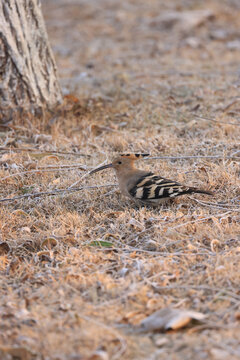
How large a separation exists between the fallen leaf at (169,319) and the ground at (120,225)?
0.12ft

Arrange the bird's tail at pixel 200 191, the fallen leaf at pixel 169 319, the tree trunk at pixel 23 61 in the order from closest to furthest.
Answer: the fallen leaf at pixel 169 319
the bird's tail at pixel 200 191
the tree trunk at pixel 23 61

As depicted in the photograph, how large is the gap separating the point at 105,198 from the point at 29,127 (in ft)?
5.90

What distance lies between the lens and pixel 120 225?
353cm

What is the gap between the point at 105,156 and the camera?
490 centimetres

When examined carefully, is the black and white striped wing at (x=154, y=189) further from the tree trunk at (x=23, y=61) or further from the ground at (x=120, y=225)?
the tree trunk at (x=23, y=61)

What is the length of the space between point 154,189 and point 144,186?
0.36ft

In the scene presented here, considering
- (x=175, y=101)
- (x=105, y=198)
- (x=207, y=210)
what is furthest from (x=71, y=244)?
(x=175, y=101)

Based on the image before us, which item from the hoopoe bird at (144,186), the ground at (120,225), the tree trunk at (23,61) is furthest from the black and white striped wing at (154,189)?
the tree trunk at (23,61)

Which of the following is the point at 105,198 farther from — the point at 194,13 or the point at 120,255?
the point at 194,13

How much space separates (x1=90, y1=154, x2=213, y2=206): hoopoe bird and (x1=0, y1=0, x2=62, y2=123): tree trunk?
183cm

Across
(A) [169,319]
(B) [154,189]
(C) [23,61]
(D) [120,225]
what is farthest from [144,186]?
(C) [23,61]

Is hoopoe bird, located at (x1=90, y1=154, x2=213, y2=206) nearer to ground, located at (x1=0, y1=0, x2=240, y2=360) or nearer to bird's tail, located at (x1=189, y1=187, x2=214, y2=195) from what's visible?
bird's tail, located at (x1=189, y1=187, x2=214, y2=195)

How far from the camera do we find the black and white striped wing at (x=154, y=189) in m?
3.66

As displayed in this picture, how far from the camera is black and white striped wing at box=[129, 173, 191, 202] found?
144 inches
